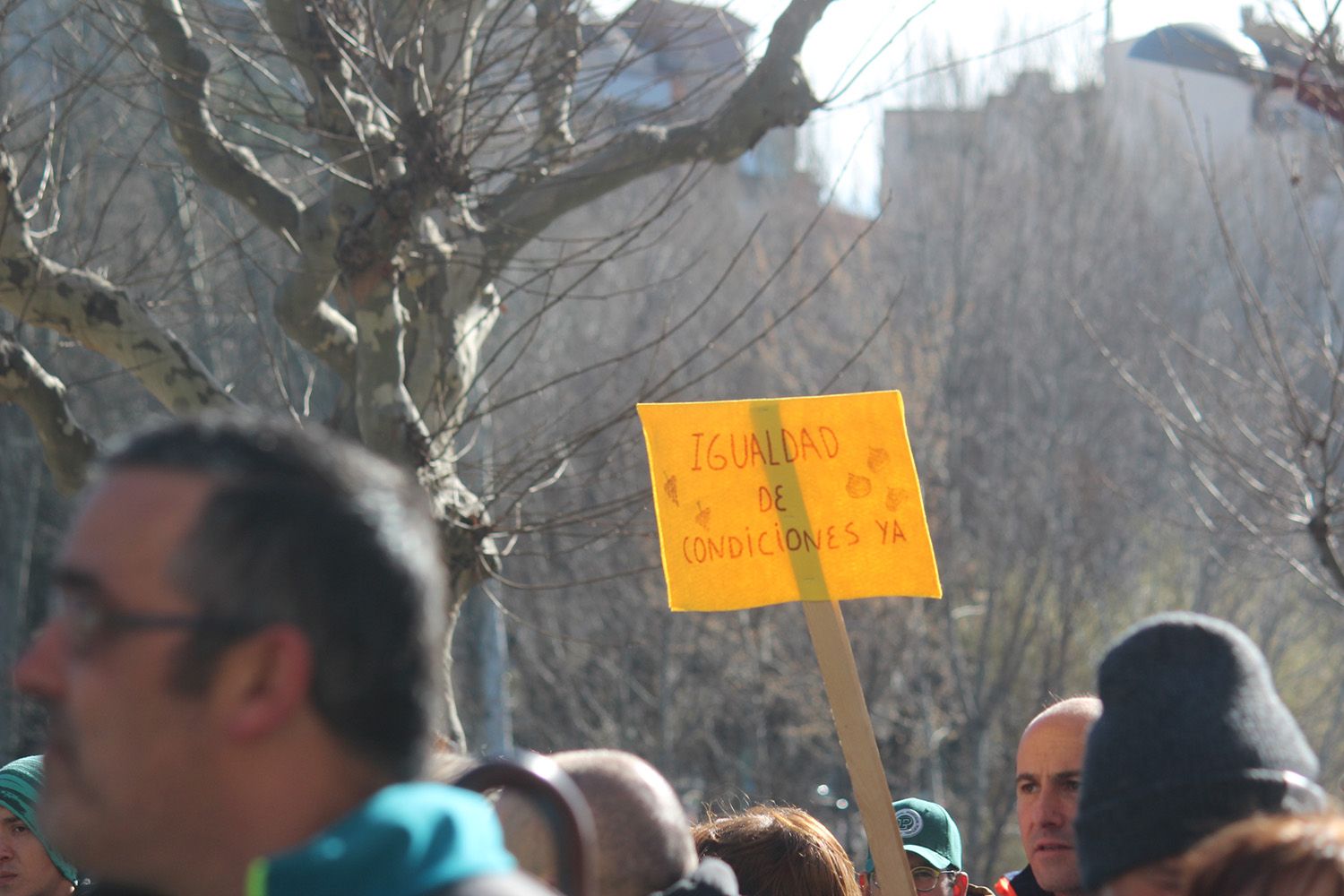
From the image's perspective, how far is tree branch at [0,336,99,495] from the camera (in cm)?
504

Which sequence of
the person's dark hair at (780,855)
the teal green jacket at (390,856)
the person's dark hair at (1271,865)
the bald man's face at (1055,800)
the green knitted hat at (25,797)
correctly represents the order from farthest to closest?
the green knitted hat at (25,797) → the bald man's face at (1055,800) → the person's dark hair at (780,855) → the person's dark hair at (1271,865) → the teal green jacket at (390,856)

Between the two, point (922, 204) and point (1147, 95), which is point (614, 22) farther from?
point (1147, 95)

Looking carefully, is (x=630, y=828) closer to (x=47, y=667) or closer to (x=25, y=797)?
(x=47, y=667)

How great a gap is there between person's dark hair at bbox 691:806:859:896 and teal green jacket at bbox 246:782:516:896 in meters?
1.83

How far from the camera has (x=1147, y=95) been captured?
86.6 ft

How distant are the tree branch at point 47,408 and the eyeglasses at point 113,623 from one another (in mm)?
3878

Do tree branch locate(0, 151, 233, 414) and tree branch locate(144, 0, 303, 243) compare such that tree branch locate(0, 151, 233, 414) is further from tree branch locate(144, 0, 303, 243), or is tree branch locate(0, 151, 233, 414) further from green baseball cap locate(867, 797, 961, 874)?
green baseball cap locate(867, 797, 961, 874)

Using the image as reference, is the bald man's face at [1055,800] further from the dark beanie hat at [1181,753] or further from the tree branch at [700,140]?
the tree branch at [700,140]

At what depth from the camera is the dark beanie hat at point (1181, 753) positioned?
1.94 meters

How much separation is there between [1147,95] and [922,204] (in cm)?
580

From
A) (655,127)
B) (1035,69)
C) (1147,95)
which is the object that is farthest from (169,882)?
(1147,95)

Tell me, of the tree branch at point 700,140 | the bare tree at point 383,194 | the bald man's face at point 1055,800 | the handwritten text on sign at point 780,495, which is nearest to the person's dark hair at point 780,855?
the bald man's face at point 1055,800

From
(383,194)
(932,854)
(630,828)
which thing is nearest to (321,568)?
(630,828)

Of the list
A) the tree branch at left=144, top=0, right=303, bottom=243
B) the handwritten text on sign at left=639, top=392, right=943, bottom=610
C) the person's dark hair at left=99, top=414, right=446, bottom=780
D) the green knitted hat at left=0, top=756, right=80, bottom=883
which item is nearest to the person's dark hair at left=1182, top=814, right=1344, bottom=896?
the person's dark hair at left=99, top=414, right=446, bottom=780
